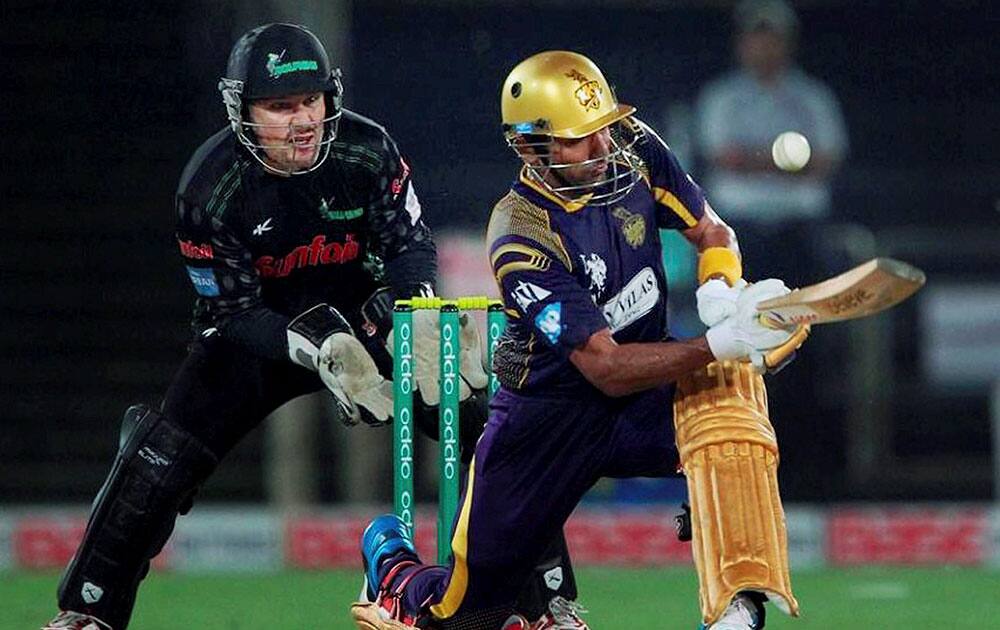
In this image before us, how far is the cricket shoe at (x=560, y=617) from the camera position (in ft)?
18.0

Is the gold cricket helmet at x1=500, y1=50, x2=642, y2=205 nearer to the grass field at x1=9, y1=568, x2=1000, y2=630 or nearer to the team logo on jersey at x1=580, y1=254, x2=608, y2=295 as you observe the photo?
the team logo on jersey at x1=580, y1=254, x2=608, y2=295

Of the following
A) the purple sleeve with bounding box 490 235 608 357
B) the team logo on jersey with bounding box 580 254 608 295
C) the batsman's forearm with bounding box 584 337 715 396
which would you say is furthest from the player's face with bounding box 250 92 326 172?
the batsman's forearm with bounding box 584 337 715 396

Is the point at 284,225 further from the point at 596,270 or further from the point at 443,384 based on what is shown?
the point at 596,270

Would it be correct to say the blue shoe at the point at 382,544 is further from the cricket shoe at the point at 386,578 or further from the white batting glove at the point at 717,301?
the white batting glove at the point at 717,301

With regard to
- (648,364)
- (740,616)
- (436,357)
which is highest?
(436,357)

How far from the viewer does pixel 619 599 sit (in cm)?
715

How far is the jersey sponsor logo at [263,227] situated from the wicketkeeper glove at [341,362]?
0.22 metres

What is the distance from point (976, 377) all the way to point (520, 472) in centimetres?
428

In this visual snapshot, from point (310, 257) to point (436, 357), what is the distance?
43 cm

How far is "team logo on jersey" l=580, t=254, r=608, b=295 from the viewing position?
4832mm

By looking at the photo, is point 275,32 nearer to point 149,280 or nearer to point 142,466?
point 142,466

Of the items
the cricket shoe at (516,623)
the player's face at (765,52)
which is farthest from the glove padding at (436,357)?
the player's face at (765,52)

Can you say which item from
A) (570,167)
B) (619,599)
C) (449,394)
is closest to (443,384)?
(449,394)

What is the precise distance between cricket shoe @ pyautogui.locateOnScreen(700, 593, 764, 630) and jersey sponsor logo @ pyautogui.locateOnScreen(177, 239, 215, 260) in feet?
5.36
